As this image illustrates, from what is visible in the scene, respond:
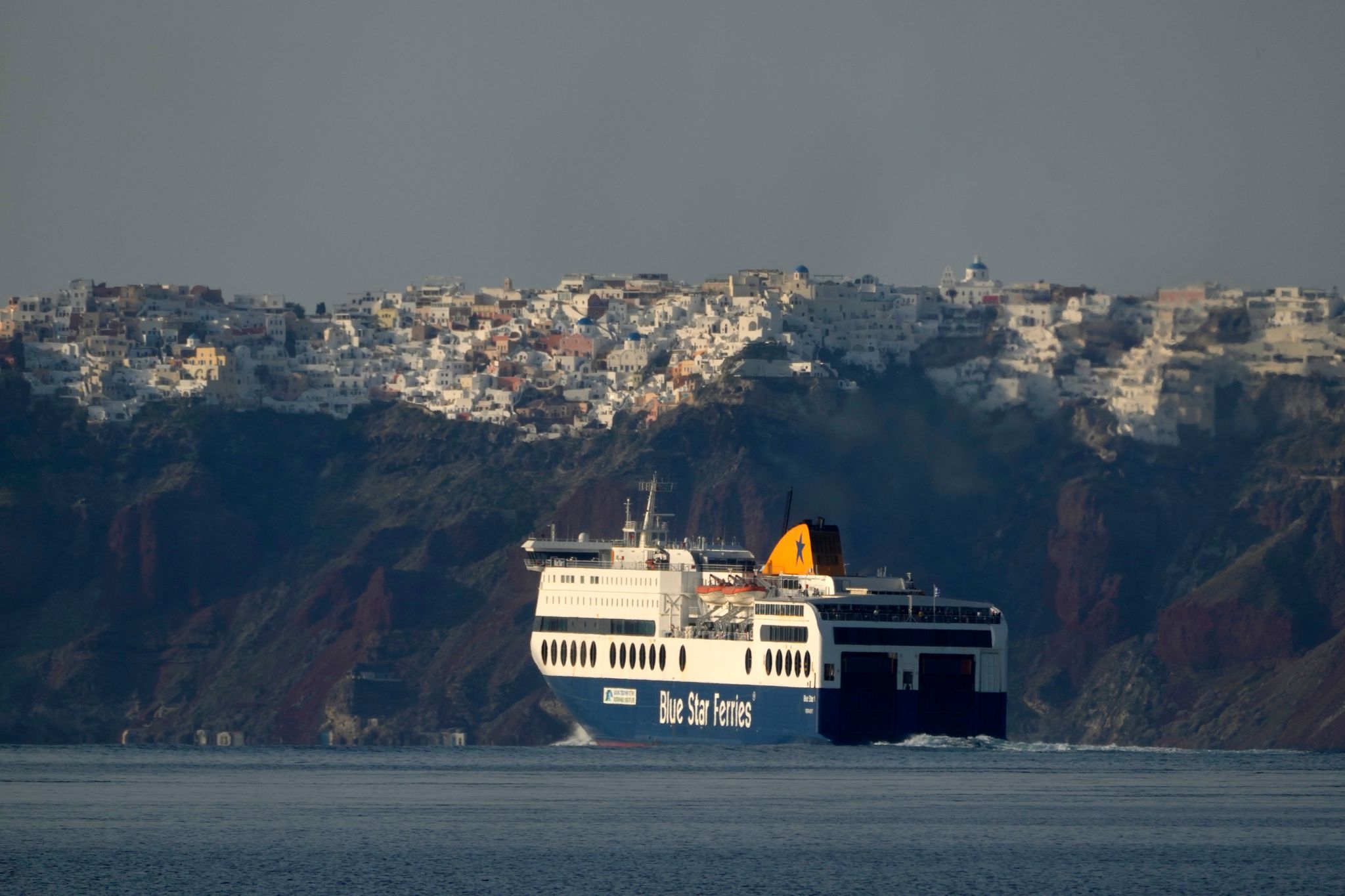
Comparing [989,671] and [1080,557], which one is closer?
[989,671]

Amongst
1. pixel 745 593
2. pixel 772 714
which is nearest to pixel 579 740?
pixel 745 593

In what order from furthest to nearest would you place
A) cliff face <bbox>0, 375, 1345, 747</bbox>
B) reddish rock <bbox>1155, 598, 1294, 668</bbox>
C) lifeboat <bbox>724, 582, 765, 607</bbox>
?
1. cliff face <bbox>0, 375, 1345, 747</bbox>
2. reddish rock <bbox>1155, 598, 1294, 668</bbox>
3. lifeboat <bbox>724, 582, 765, 607</bbox>

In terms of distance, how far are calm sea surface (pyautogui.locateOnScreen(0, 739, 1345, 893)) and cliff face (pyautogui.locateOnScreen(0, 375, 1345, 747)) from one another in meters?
46.3

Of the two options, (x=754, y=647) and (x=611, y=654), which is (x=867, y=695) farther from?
(x=611, y=654)

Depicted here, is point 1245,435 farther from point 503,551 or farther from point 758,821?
point 758,821

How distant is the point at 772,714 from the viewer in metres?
124

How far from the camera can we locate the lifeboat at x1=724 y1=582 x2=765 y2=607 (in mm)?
128000

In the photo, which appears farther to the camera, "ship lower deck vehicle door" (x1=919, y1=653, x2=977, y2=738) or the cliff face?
the cliff face

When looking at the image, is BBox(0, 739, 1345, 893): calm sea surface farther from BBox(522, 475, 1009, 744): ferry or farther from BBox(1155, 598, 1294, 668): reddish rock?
BBox(1155, 598, 1294, 668): reddish rock

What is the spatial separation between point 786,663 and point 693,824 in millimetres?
29178

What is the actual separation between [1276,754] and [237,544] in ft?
265

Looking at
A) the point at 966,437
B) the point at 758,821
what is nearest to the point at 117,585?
the point at 966,437

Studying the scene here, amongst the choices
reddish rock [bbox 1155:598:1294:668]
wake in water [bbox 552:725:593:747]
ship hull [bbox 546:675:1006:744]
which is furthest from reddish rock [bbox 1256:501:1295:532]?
ship hull [bbox 546:675:1006:744]

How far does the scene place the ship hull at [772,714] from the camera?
398ft
